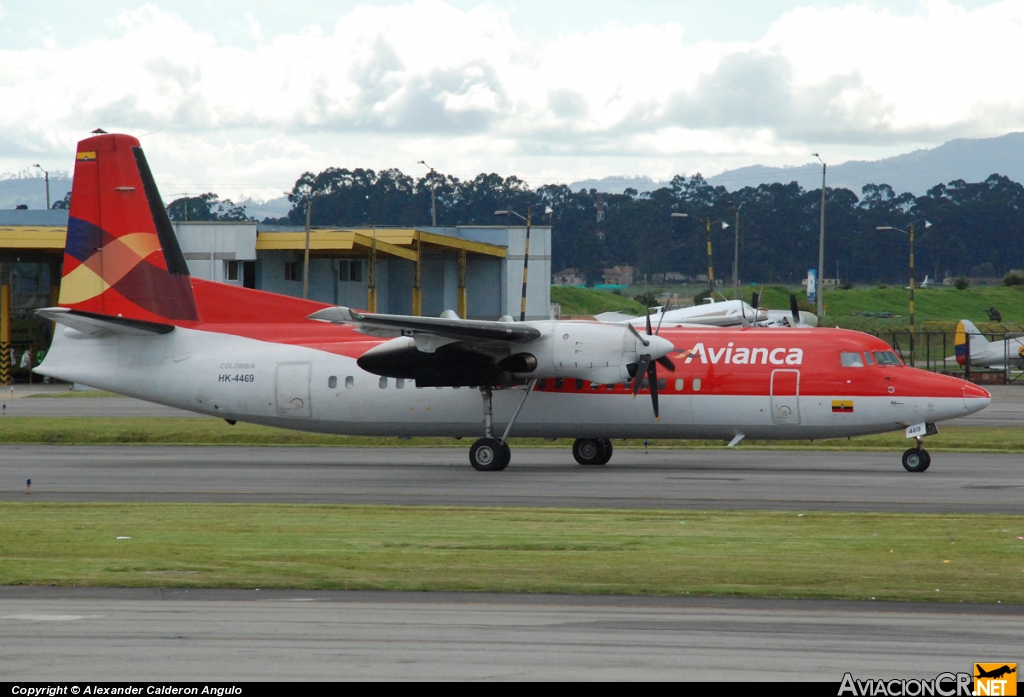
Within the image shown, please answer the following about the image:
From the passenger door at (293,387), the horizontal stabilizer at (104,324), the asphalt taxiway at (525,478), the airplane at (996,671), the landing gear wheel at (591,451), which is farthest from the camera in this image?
the landing gear wheel at (591,451)

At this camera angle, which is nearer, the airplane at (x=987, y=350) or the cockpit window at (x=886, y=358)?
the cockpit window at (x=886, y=358)

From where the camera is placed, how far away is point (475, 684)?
7887 mm

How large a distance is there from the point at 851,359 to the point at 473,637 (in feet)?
53.9

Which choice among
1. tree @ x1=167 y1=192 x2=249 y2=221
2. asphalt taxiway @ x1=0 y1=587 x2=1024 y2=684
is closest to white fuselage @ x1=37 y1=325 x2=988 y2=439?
asphalt taxiway @ x1=0 y1=587 x2=1024 y2=684

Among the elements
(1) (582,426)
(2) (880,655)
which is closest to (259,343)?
Answer: (1) (582,426)

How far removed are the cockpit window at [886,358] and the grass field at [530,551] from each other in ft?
24.1

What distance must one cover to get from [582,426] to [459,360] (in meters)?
3.16

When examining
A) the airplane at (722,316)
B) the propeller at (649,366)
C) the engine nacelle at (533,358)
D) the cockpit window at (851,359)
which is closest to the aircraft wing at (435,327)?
the engine nacelle at (533,358)

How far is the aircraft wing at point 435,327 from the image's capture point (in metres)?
21.3

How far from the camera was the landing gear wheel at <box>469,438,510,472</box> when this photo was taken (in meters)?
24.0

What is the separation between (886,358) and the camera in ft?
78.1

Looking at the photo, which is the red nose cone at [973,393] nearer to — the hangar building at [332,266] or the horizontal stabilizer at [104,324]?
the horizontal stabilizer at [104,324]

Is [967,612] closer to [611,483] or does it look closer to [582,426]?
[611,483]

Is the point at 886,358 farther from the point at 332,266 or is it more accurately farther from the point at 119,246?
the point at 332,266
